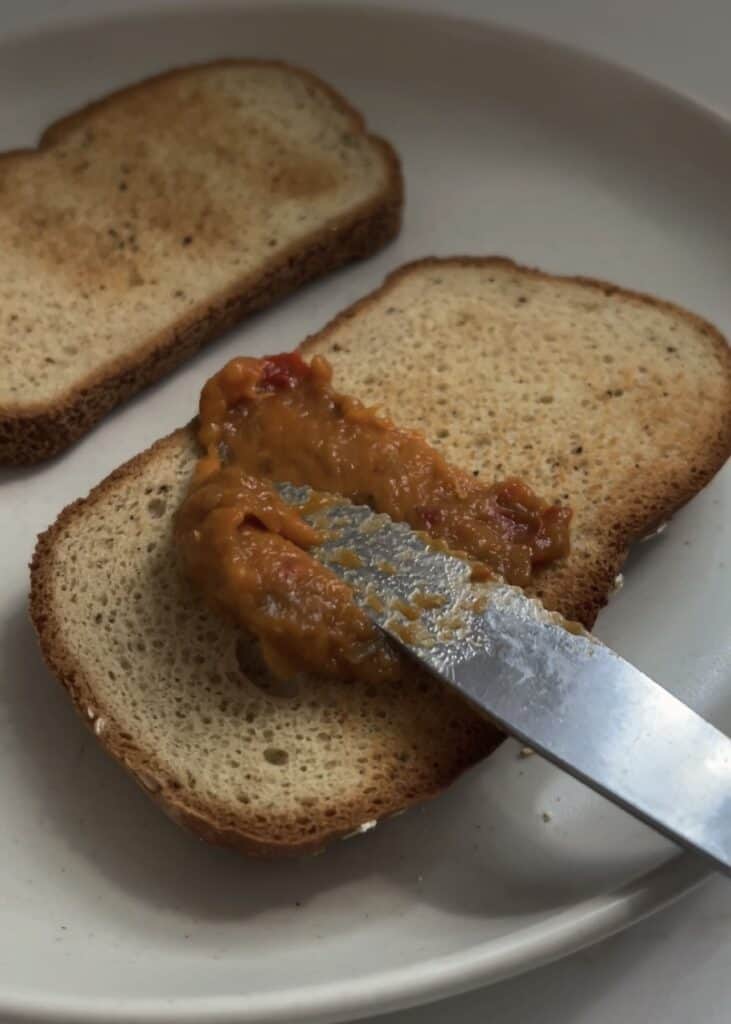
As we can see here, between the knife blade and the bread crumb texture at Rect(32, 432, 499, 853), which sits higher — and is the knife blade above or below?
above

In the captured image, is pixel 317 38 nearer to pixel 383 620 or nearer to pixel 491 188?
pixel 491 188

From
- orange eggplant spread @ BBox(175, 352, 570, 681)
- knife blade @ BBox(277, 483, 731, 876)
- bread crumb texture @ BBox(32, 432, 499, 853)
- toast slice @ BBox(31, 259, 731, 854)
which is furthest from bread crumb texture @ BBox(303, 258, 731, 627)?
bread crumb texture @ BBox(32, 432, 499, 853)

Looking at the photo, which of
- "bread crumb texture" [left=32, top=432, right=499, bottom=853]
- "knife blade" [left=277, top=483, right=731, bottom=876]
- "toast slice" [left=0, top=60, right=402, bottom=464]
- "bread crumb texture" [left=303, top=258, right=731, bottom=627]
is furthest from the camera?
"toast slice" [left=0, top=60, right=402, bottom=464]

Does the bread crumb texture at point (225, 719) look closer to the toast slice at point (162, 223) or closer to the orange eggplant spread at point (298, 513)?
the orange eggplant spread at point (298, 513)

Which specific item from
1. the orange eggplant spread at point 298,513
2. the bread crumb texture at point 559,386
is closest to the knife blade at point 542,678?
the orange eggplant spread at point 298,513

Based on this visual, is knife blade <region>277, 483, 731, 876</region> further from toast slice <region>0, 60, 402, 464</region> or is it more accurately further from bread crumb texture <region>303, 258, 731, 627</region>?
toast slice <region>0, 60, 402, 464</region>

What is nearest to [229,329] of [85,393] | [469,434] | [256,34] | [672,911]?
[85,393]
